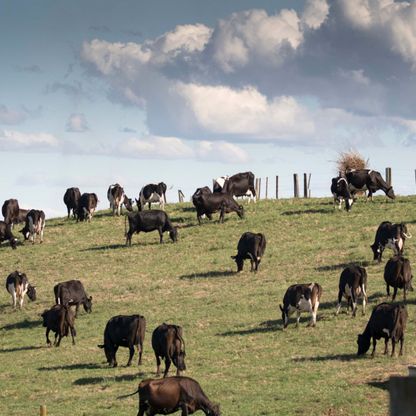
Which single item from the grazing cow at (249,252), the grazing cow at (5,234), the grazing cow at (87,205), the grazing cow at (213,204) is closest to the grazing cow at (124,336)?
the grazing cow at (249,252)

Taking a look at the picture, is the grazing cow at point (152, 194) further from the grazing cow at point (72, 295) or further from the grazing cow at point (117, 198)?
the grazing cow at point (72, 295)

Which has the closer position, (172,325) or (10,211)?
(172,325)

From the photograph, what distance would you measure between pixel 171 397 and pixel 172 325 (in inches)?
207

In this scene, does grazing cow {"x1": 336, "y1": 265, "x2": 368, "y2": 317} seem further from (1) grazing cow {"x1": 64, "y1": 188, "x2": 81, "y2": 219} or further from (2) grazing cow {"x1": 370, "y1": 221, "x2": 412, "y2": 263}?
(1) grazing cow {"x1": 64, "y1": 188, "x2": 81, "y2": 219}

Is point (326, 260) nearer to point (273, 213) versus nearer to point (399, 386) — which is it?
point (273, 213)

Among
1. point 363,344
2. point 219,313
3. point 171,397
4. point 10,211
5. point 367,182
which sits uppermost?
point 367,182

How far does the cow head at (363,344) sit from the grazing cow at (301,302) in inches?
168

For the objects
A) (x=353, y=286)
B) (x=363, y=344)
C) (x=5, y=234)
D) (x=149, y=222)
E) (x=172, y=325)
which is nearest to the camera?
(x=172, y=325)

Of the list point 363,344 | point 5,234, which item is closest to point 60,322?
point 363,344

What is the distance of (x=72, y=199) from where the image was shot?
5588 cm

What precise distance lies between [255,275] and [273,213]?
43.6 feet

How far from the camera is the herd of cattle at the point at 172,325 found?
17.1 m

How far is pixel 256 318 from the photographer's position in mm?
29531

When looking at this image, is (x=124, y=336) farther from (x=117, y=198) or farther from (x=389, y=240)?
(x=117, y=198)
